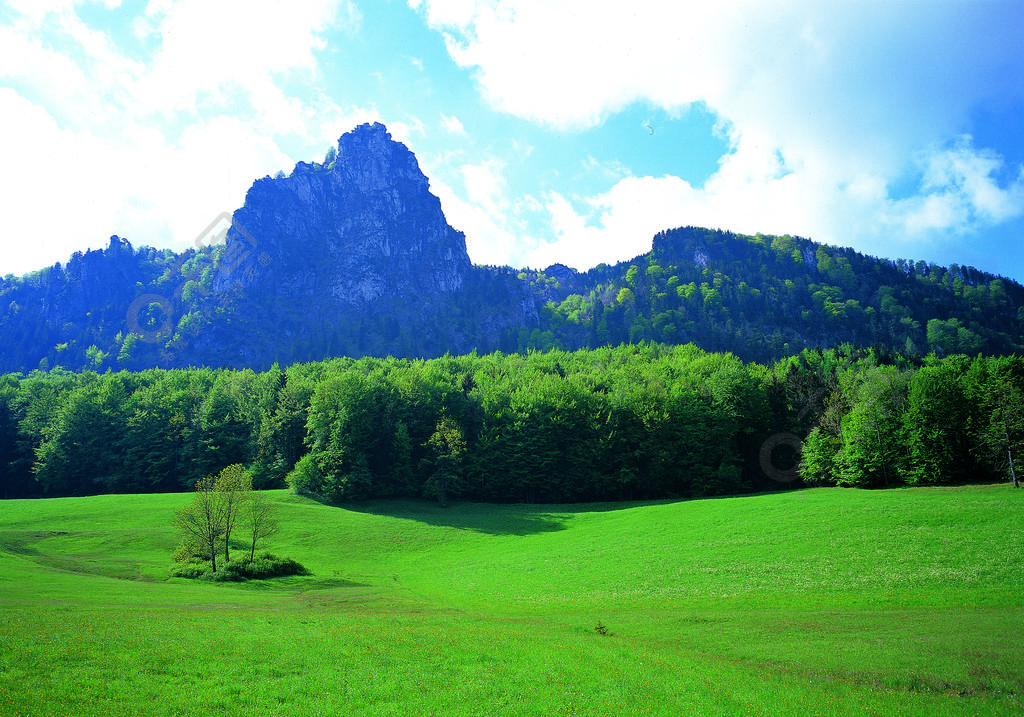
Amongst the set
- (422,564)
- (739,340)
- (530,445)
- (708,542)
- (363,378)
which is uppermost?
(739,340)

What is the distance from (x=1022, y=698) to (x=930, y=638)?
219 inches

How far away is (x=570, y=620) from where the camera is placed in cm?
2700

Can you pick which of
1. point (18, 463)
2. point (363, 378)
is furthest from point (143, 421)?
point (363, 378)

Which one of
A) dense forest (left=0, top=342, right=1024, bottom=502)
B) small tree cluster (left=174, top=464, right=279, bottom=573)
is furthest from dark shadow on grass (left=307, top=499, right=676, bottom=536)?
small tree cluster (left=174, top=464, right=279, bottom=573)

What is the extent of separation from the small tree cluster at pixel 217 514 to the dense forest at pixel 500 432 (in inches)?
1025

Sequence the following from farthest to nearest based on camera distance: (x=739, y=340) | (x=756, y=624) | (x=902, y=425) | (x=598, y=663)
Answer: (x=739, y=340) < (x=902, y=425) < (x=756, y=624) < (x=598, y=663)

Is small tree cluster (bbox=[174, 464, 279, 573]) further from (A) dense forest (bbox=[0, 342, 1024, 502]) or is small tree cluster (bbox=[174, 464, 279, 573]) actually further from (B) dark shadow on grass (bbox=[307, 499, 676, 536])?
(A) dense forest (bbox=[0, 342, 1024, 502])

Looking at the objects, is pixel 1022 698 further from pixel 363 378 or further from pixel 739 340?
pixel 739 340

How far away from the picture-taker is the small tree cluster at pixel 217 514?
142 ft

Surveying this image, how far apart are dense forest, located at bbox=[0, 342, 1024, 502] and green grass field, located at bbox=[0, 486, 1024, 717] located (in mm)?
20995

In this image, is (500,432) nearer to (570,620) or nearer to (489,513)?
(489,513)

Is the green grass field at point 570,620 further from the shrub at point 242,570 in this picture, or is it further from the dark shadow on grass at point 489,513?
the dark shadow on grass at point 489,513

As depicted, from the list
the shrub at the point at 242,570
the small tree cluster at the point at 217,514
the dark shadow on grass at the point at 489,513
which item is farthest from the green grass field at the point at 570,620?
the dark shadow on grass at the point at 489,513

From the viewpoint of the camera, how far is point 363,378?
278ft
